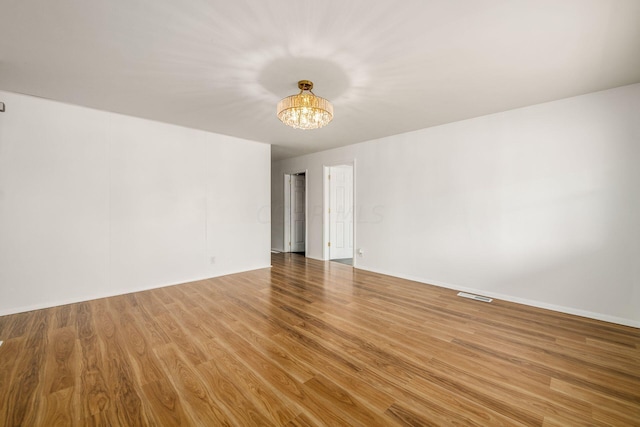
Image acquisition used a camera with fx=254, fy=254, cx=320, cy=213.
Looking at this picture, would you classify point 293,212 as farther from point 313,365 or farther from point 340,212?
point 313,365

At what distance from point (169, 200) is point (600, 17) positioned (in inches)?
193

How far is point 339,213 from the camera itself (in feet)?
19.5

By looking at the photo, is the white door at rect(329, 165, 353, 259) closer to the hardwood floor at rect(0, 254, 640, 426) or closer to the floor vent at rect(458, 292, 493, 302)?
the hardwood floor at rect(0, 254, 640, 426)

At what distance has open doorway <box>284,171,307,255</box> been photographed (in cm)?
689

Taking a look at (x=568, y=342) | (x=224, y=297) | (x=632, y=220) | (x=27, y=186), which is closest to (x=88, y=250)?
(x=27, y=186)

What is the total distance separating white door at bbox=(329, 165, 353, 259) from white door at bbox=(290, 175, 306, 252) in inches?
57.2

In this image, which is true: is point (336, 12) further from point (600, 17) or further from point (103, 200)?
point (103, 200)

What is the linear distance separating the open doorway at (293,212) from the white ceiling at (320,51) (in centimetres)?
375

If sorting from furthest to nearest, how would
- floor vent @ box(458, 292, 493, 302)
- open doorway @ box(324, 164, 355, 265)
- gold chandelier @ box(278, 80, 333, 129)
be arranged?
open doorway @ box(324, 164, 355, 265) < floor vent @ box(458, 292, 493, 302) < gold chandelier @ box(278, 80, 333, 129)

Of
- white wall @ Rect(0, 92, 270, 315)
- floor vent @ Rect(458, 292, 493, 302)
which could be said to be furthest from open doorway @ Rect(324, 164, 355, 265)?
floor vent @ Rect(458, 292, 493, 302)

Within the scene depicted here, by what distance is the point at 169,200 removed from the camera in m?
3.95

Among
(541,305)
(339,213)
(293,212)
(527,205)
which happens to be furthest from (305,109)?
(293,212)

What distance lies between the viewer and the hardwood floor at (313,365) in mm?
1496

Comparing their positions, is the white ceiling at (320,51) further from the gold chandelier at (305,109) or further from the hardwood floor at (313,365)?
the hardwood floor at (313,365)
